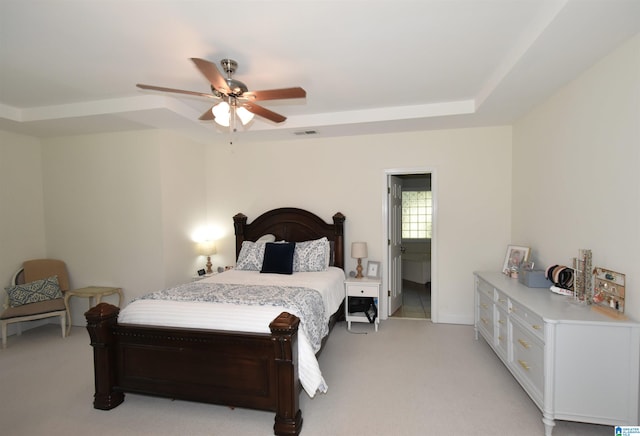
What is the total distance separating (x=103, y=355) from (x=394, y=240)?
3652mm

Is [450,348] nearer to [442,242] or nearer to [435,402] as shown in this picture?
[435,402]

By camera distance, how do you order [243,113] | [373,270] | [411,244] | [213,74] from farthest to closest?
[411,244]
[373,270]
[243,113]
[213,74]

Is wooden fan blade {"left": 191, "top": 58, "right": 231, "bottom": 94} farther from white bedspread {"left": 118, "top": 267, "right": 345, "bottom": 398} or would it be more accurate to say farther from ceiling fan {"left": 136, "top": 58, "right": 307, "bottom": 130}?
white bedspread {"left": 118, "top": 267, "right": 345, "bottom": 398}

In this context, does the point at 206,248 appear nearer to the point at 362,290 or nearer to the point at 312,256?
the point at 312,256

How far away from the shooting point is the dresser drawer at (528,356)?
2.18 m

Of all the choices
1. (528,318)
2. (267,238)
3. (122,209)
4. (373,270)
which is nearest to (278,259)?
(267,238)

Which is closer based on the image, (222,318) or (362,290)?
(222,318)

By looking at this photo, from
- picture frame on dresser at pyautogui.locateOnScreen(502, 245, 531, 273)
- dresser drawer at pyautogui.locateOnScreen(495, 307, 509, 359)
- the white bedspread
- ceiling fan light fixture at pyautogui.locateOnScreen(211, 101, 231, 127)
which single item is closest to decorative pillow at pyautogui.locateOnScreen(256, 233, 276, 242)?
the white bedspread

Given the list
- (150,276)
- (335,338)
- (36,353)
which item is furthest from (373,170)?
(36,353)

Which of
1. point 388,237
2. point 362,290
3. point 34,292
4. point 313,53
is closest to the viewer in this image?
point 313,53

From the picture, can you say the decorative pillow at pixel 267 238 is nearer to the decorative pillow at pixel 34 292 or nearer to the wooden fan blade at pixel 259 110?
the wooden fan blade at pixel 259 110

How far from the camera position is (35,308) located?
148 inches

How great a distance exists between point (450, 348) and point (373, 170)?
2.39 metres

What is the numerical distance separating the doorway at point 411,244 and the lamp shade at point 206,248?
2.55 m
